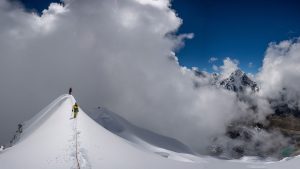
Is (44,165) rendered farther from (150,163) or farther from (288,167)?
(288,167)

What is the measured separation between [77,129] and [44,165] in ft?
42.6

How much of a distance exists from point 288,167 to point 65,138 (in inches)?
989

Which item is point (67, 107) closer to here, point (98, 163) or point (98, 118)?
point (98, 163)

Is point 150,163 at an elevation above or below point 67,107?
below

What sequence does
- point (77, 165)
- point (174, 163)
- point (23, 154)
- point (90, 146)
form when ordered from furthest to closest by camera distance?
point (174, 163) < point (90, 146) < point (23, 154) < point (77, 165)

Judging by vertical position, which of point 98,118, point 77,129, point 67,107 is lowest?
point 77,129

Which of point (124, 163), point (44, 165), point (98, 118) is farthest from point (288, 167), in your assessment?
point (98, 118)

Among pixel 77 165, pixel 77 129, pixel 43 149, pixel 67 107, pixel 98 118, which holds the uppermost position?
pixel 98 118

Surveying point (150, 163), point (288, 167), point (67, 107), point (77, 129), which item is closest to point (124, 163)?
point (150, 163)

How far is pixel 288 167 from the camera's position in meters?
33.9

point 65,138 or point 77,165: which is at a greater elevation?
point 65,138

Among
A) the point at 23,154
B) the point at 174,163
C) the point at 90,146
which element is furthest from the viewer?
the point at 174,163

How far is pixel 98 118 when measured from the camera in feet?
488

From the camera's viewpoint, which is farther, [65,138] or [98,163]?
[65,138]
